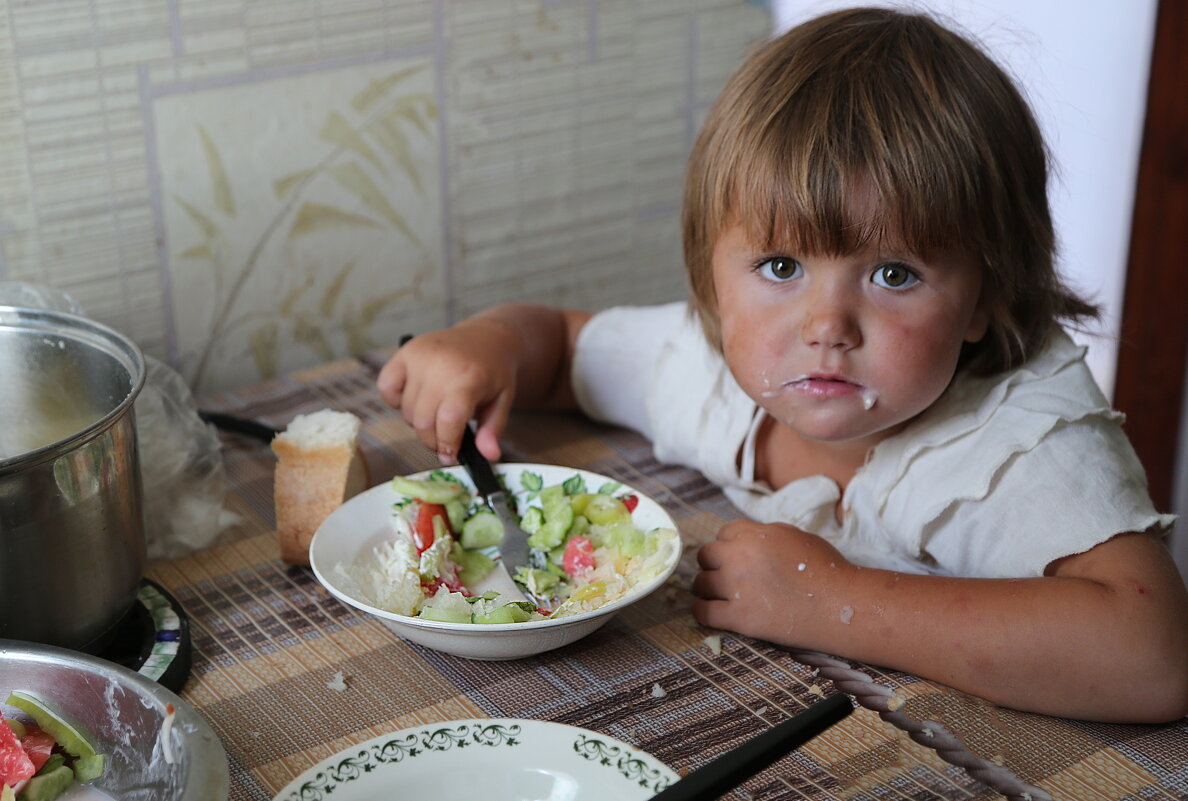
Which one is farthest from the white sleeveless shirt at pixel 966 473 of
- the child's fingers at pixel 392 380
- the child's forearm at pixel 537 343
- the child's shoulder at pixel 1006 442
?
the child's fingers at pixel 392 380

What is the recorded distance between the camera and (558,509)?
2.61 ft

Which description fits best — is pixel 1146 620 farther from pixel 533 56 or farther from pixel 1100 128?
pixel 1100 128

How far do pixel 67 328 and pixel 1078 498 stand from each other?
0.63m

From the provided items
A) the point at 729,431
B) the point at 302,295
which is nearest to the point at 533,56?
the point at 302,295

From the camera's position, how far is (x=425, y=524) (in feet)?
2.59

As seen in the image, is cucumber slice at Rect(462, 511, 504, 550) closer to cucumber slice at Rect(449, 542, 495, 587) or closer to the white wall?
cucumber slice at Rect(449, 542, 495, 587)

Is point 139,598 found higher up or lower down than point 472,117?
lower down

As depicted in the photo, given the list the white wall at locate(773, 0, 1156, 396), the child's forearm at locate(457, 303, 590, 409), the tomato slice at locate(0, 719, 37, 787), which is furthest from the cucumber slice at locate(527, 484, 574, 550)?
the white wall at locate(773, 0, 1156, 396)

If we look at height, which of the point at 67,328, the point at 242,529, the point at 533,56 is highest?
the point at 533,56

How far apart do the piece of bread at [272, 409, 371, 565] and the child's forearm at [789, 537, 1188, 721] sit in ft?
1.04

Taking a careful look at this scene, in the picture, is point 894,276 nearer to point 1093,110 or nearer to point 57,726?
point 57,726

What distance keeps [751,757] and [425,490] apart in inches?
13.3

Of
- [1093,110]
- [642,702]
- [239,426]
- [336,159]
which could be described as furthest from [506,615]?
[1093,110]

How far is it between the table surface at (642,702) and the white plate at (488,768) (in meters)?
0.04
